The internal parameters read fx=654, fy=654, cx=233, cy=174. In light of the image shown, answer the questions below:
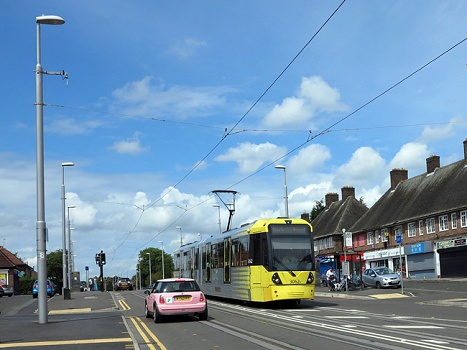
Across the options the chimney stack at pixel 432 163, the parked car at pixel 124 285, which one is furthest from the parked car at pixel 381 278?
the parked car at pixel 124 285

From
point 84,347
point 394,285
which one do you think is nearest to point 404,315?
point 84,347

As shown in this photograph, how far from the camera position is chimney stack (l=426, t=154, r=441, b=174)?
61097 mm

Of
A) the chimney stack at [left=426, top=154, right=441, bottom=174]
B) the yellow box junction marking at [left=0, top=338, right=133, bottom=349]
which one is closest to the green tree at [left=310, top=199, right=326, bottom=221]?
the chimney stack at [left=426, top=154, right=441, bottom=174]

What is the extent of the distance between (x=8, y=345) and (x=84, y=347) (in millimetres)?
1962

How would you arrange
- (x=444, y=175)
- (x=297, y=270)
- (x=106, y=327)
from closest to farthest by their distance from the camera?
(x=106, y=327) < (x=297, y=270) < (x=444, y=175)

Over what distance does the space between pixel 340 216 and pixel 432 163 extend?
17.4 m

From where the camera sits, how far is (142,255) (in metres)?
186

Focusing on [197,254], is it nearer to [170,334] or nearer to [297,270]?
[297,270]

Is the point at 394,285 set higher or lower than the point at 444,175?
lower

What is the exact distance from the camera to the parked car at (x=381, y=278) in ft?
131

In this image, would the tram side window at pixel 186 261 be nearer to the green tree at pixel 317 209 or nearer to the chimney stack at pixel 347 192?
the chimney stack at pixel 347 192

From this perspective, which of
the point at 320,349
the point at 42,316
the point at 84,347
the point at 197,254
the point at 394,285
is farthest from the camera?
the point at 394,285

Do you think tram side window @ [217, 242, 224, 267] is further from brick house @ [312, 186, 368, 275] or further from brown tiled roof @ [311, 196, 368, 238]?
brown tiled roof @ [311, 196, 368, 238]

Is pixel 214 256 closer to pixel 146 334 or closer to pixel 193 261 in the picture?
pixel 193 261
